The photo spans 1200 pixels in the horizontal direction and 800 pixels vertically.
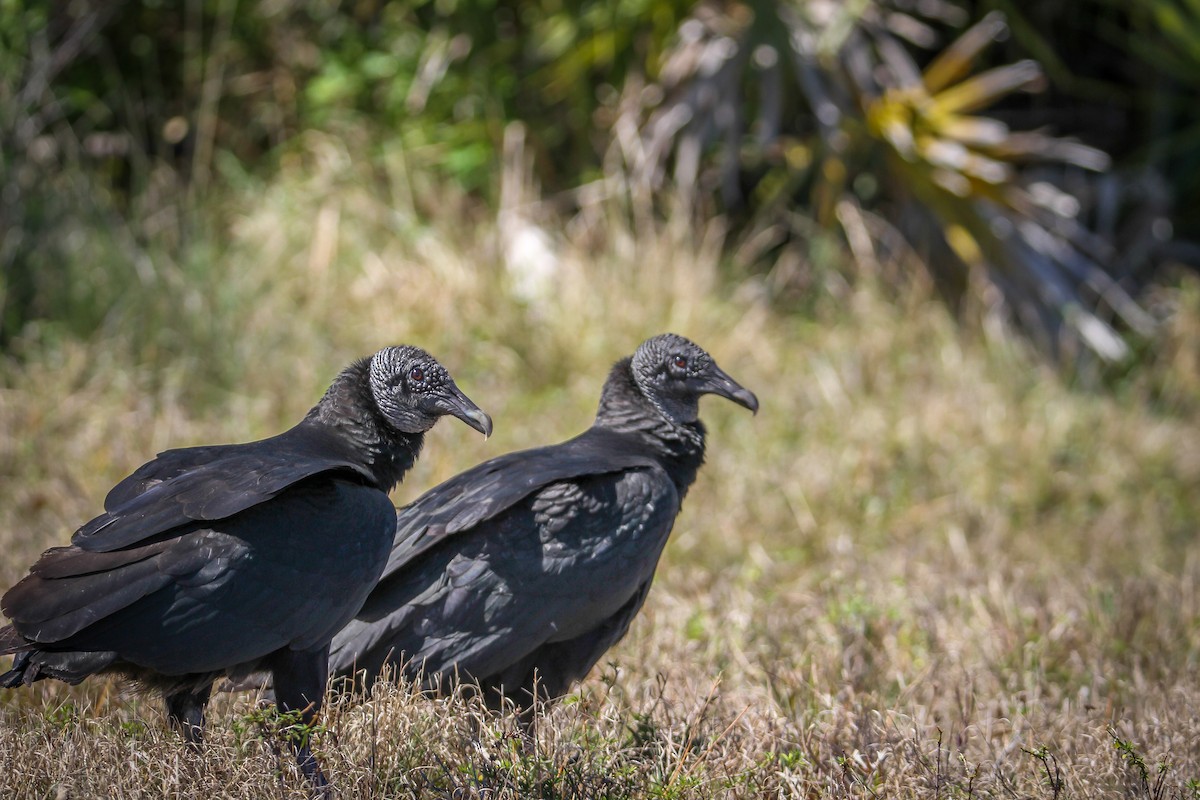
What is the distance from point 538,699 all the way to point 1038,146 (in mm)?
4676

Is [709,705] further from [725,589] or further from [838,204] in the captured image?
[838,204]

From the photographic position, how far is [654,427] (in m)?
3.46

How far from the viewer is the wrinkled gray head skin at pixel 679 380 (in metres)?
3.47

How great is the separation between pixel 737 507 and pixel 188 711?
280 cm

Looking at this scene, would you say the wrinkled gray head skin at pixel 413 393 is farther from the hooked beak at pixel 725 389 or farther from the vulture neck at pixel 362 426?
the hooked beak at pixel 725 389

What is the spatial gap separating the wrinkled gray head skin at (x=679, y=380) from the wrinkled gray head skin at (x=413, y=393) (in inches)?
24.5

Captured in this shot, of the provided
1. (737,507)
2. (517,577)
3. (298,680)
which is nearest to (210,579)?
(298,680)

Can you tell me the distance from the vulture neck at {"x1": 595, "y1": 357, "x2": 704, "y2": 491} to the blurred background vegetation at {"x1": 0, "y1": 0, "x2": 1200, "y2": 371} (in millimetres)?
2893

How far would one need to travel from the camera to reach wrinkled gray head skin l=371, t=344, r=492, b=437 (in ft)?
9.82

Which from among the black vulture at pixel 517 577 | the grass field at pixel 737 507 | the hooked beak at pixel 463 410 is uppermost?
the hooked beak at pixel 463 410

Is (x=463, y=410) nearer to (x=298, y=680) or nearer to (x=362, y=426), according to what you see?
(x=362, y=426)

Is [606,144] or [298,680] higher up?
[298,680]

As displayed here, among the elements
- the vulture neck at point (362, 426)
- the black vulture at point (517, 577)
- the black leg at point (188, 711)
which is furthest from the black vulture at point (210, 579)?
the black vulture at point (517, 577)

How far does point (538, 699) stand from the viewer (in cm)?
294
